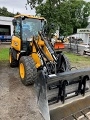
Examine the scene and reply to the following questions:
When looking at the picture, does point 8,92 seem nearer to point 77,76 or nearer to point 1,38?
point 77,76

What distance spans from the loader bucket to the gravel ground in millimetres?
460

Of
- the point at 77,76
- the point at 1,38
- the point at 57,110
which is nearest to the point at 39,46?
the point at 77,76

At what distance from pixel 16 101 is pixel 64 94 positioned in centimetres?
145

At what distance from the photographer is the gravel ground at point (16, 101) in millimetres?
3996

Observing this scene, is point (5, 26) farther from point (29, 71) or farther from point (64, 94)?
point (64, 94)

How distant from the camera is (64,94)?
391cm

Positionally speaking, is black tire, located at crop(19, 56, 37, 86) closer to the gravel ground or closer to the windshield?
the gravel ground

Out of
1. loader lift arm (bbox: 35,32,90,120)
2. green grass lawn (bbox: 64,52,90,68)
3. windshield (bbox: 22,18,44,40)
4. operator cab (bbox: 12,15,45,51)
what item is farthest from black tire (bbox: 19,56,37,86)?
green grass lawn (bbox: 64,52,90,68)

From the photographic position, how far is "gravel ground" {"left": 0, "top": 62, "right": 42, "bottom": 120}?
400 cm

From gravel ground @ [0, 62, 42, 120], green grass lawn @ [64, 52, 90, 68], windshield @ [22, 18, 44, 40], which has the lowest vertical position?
gravel ground @ [0, 62, 42, 120]

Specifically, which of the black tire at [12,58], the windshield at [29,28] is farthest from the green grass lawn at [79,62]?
the windshield at [29,28]

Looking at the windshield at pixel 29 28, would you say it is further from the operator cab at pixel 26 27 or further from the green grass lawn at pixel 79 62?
the green grass lawn at pixel 79 62

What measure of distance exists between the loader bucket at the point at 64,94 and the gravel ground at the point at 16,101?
46 cm

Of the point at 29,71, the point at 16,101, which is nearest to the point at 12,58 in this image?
the point at 29,71
